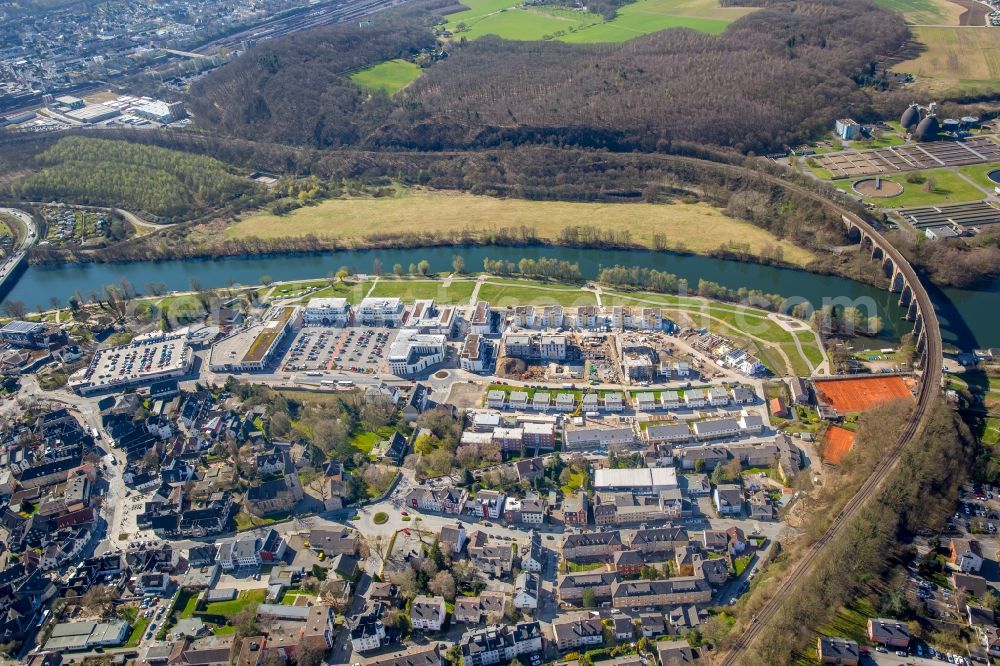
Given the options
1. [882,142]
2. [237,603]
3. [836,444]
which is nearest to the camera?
[237,603]

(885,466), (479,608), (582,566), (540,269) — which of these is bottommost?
(582,566)

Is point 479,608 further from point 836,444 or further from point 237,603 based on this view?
point 836,444

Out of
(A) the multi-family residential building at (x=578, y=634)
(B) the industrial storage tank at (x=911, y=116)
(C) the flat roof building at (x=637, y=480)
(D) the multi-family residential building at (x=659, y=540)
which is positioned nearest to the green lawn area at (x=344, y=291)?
(C) the flat roof building at (x=637, y=480)

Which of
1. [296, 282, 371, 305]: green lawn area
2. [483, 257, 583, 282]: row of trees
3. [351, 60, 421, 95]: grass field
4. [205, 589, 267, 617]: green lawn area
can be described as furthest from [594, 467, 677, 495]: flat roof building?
[351, 60, 421, 95]: grass field

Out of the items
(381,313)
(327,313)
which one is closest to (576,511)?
(381,313)

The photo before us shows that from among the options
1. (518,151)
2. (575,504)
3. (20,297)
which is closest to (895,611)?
(575,504)

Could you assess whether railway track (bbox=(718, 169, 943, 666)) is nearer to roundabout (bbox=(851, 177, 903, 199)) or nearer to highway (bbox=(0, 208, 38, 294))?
roundabout (bbox=(851, 177, 903, 199))

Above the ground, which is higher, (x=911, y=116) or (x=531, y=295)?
(x=911, y=116)
